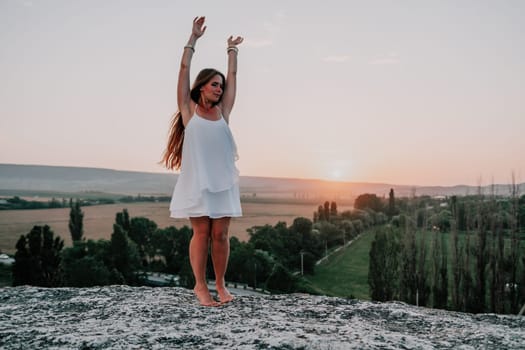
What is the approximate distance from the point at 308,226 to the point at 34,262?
21.8 meters

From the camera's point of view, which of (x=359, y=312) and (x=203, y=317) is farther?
(x=359, y=312)

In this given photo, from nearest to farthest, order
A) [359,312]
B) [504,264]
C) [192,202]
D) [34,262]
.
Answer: [359,312] < [192,202] < [504,264] < [34,262]

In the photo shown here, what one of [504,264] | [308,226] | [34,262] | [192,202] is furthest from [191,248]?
[308,226]

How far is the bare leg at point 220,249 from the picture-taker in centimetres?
370

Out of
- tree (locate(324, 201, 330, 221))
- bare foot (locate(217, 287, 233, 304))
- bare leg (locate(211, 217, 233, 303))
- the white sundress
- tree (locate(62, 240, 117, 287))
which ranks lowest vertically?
tree (locate(62, 240, 117, 287))

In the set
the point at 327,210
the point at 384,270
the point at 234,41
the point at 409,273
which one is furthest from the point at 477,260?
the point at 327,210

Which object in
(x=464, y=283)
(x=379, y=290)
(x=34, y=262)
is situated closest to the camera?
(x=464, y=283)

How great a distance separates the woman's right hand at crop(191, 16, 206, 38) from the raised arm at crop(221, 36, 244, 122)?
29 centimetres

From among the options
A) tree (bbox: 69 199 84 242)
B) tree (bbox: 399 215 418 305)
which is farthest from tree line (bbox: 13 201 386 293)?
tree (bbox: 399 215 418 305)

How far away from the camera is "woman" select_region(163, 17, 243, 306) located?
11.9 ft

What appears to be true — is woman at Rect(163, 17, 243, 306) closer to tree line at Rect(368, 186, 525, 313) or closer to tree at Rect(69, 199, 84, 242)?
tree line at Rect(368, 186, 525, 313)

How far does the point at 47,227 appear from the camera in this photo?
90.8ft

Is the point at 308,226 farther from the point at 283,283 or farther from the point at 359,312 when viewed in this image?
the point at 359,312

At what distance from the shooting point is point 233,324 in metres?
2.87
